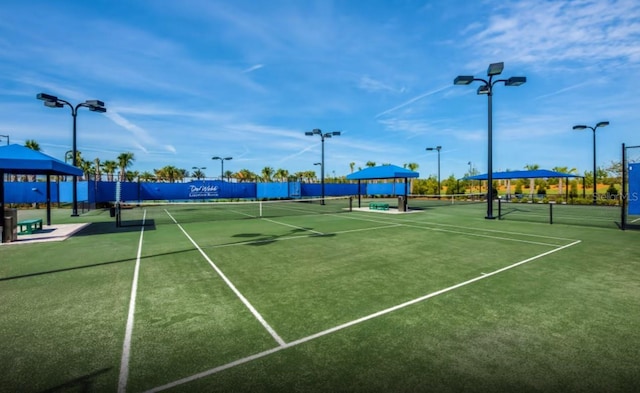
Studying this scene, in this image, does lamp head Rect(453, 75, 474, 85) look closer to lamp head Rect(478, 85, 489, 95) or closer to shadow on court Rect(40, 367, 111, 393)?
lamp head Rect(478, 85, 489, 95)

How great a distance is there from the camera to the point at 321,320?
4.71m

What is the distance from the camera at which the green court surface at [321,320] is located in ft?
10.9

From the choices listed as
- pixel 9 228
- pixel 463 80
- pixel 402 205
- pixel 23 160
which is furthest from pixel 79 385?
pixel 402 205

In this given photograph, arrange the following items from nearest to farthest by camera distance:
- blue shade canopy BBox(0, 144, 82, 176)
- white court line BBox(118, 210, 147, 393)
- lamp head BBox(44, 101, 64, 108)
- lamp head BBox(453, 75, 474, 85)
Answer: white court line BBox(118, 210, 147, 393), blue shade canopy BBox(0, 144, 82, 176), lamp head BBox(453, 75, 474, 85), lamp head BBox(44, 101, 64, 108)

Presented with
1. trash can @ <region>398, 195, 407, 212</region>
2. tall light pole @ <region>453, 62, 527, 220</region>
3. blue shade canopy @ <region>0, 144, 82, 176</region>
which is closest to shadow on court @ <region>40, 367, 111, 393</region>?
blue shade canopy @ <region>0, 144, 82, 176</region>

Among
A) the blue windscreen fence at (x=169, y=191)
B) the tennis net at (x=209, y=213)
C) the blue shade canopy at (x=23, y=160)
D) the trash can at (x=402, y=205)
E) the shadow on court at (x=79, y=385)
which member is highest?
the blue shade canopy at (x=23, y=160)

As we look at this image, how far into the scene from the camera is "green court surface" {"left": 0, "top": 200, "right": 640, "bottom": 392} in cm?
331

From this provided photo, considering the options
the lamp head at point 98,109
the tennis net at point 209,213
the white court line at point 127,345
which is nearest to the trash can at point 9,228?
the tennis net at point 209,213

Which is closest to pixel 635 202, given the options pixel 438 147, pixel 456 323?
pixel 456 323

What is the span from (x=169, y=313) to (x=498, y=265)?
7464 mm

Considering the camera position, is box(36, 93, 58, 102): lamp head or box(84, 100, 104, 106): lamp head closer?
box(36, 93, 58, 102): lamp head

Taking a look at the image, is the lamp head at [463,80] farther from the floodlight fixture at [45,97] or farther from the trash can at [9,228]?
the floodlight fixture at [45,97]

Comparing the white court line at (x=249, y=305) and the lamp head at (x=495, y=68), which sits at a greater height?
the lamp head at (x=495, y=68)

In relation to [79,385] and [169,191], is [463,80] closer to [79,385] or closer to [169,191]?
[79,385]
